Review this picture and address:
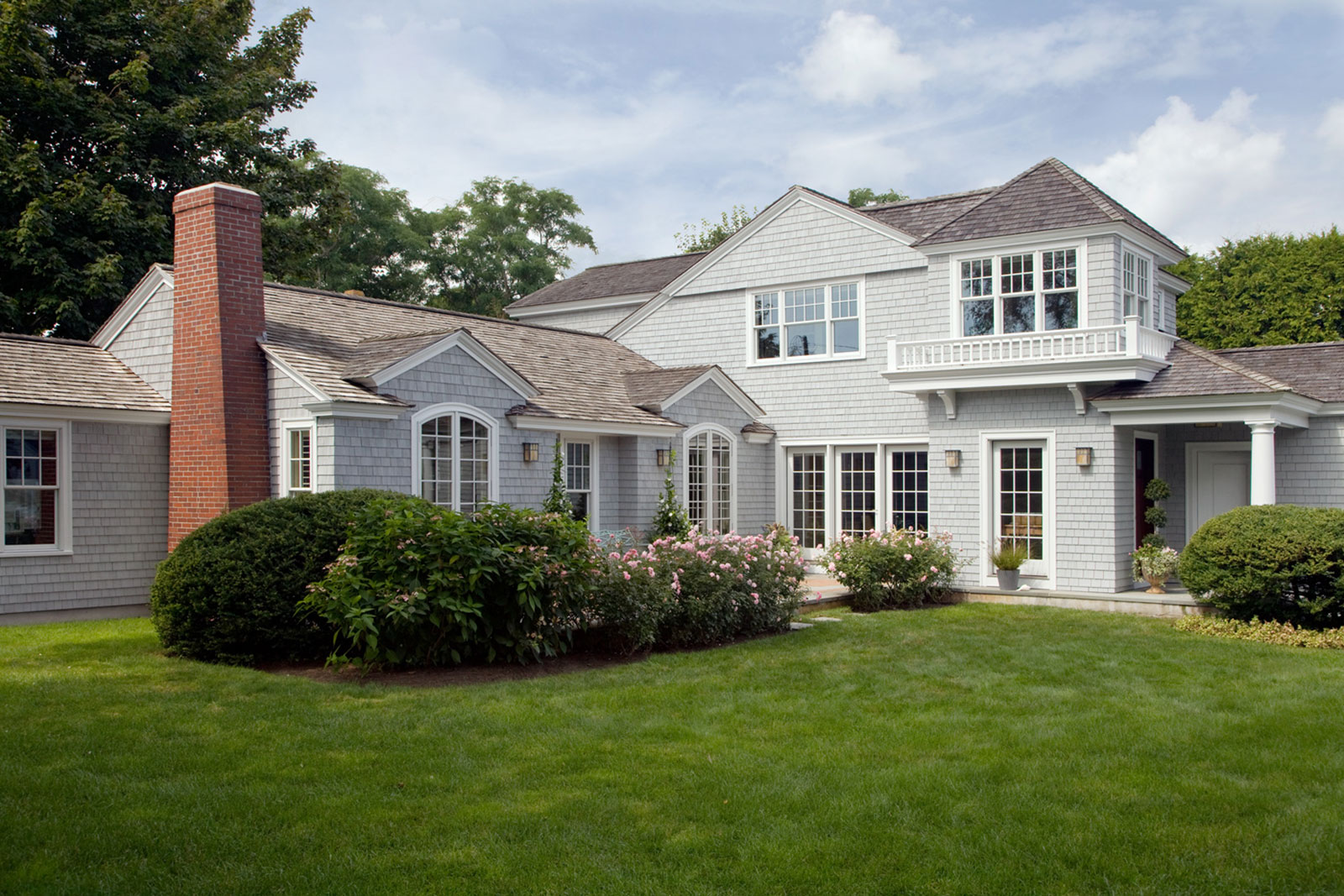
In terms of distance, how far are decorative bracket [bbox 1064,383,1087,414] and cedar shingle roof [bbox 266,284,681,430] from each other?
20.0 feet

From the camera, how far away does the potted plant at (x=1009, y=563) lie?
51.5 ft

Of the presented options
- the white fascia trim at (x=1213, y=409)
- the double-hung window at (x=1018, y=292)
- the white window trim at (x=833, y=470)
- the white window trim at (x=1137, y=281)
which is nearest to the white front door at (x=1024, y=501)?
the white fascia trim at (x=1213, y=409)

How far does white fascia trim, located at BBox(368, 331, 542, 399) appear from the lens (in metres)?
13.1

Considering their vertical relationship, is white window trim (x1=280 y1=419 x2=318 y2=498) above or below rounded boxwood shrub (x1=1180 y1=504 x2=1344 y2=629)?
above

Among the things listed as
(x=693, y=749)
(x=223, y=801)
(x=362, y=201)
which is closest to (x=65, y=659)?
(x=223, y=801)

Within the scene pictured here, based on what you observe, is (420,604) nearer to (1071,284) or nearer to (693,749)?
(693,749)

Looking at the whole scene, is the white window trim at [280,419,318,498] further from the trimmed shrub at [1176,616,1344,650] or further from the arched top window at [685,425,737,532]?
the trimmed shrub at [1176,616,1344,650]

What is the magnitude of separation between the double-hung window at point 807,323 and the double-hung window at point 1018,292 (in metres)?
2.33

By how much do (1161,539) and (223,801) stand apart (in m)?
13.4

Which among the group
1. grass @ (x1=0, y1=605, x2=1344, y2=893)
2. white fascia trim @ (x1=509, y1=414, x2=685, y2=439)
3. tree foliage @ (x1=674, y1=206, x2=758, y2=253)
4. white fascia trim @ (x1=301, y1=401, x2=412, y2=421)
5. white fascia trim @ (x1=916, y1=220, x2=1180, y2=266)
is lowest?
grass @ (x1=0, y1=605, x2=1344, y2=893)

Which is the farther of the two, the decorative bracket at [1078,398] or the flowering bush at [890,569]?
the decorative bracket at [1078,398]

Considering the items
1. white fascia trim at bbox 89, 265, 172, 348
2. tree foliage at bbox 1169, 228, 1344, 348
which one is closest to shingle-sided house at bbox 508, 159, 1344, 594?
tree foliage at bbox 1169, 228, 1344, 348

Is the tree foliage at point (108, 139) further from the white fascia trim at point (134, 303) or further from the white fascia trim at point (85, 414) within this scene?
the white fascia trim at point (85, 414)

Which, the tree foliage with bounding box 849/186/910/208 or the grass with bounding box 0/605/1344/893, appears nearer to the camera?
the grass with bounding box 0/605/1344/893
